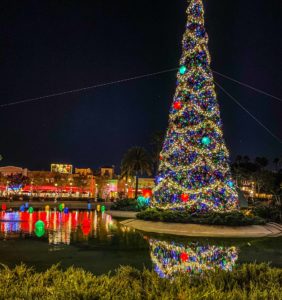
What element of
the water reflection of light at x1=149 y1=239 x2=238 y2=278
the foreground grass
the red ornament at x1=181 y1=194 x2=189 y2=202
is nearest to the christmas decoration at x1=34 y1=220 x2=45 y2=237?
the water reflection of light at x1=149 y1=239 x2=238 y2=278

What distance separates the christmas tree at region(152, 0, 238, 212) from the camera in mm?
24453

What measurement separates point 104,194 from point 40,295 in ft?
310

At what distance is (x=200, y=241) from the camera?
18.9 meters

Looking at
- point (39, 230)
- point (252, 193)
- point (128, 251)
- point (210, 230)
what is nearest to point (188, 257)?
point (128, 251)

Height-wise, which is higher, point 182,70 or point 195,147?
point 182,70

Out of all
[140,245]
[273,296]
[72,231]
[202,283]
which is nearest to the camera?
[273,296]

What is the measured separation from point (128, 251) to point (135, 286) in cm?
935

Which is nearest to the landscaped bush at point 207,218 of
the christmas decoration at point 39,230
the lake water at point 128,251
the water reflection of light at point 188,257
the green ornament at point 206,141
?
the lake water at point 128,251

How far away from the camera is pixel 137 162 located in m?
51.9

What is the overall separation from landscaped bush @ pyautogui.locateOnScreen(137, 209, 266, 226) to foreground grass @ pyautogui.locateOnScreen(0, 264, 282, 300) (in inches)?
614

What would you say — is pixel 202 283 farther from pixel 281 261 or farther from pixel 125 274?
pixel 281 261

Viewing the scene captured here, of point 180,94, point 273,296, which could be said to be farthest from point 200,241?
point 273,296

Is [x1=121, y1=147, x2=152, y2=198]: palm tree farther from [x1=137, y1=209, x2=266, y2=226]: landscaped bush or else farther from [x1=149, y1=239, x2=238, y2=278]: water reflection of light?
[x1=149, y1=239, x2=238, y2=278]: water reflection of light

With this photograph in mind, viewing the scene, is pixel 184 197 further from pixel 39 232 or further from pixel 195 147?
pixel 39 232
